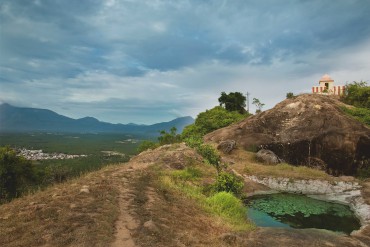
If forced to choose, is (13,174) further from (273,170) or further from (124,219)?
(124,219)

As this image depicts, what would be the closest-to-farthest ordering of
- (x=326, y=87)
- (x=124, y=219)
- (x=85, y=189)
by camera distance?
(x=124, y=219) → (x=85, y=189) → (x=326, y=87)

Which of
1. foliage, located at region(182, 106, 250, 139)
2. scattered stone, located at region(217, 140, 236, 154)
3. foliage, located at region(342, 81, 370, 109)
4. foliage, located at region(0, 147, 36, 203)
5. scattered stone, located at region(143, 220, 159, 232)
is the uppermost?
foliage, located at region(342, 81, 370, 109)

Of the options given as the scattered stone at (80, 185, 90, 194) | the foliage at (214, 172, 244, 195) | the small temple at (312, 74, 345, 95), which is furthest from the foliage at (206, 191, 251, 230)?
the small temple at (312, 74, 345, 95)

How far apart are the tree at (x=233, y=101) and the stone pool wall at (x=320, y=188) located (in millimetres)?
52745

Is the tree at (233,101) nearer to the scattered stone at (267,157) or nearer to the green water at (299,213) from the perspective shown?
the scattered stone at (267,157)

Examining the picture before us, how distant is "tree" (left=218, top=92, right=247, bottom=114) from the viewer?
8456cm

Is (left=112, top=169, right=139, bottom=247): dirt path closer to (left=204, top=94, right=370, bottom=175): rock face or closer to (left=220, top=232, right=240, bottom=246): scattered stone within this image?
(left=220, top=232, right=240, bottom=246): scattered stone

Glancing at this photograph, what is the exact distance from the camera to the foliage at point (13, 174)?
4707cm

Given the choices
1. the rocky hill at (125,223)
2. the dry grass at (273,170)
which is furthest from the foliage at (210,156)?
the rocky hill at (125,223)

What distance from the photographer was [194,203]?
19.2 metres

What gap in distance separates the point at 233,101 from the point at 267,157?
158ft

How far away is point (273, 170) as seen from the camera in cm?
3406

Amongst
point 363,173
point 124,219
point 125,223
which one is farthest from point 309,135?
point 125,223

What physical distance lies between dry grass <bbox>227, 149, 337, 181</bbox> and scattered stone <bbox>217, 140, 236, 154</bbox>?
4.83ft
